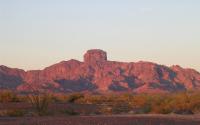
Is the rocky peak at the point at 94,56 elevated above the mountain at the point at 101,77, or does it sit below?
above

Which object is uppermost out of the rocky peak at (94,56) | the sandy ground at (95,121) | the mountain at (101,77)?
the rocky peak at (94,56)

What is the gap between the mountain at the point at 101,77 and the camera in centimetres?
16012

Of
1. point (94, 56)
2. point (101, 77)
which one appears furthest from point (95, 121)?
point (94, 56)

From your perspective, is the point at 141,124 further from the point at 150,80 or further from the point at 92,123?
the point at 150,80

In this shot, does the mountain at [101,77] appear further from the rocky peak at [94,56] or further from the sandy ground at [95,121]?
the sandy ground at [95,121]

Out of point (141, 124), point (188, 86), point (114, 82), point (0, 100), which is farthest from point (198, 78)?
point (141, 124)

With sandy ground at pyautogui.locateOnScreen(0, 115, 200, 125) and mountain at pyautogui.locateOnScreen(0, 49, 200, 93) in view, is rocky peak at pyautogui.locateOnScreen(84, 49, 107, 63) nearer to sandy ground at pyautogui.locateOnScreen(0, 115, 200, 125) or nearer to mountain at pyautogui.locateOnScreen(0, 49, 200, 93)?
mountain at pyautogui.locateOnScreen(0, 49, 200, 93)

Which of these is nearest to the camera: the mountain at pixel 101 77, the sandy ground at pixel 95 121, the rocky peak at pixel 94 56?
the sandy ground at pixel 95 121

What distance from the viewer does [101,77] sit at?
16775 centimetres

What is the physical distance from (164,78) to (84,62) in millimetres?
29196

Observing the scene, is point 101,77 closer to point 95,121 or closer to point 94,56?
point 94,56

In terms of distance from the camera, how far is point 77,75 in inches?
6777

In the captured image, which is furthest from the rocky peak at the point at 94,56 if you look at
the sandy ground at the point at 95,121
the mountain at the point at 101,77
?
the sandy ground at the point at 95,121

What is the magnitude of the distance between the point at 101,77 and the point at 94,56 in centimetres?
1899
